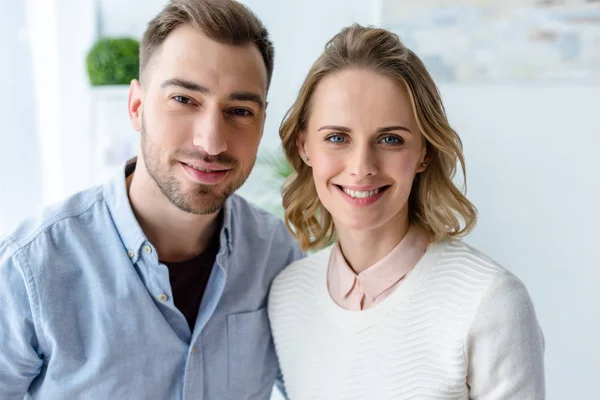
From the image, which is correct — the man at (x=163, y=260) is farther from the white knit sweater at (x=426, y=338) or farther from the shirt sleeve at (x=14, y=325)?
the white knit sweater at (x=426, y=338)

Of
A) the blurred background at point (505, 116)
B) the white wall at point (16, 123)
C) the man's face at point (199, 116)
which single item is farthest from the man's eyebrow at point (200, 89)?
the white wall at point (16, 123)

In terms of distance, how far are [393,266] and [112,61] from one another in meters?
1.90

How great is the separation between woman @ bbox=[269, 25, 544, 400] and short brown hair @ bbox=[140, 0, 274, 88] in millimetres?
198

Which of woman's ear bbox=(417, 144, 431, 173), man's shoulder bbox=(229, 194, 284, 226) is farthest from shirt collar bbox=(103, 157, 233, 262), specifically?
woman's ear bbox=(417, 144, 431, 173)

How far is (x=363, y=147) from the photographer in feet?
4.61

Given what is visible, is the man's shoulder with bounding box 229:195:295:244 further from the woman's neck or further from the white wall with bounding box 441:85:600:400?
the white wall with bounding box 441:85:600:400

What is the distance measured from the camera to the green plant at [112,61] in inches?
115

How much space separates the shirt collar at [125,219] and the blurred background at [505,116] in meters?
0.79

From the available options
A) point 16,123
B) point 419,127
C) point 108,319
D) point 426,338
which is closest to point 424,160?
point 419,127

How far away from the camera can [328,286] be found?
1618 millimetres

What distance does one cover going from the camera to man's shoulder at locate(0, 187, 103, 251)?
1.46m

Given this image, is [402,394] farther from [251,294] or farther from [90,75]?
[90,75]

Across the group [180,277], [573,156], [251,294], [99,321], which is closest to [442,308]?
[251,294]

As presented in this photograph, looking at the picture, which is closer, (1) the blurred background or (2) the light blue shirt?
(2) the light blue shirt
